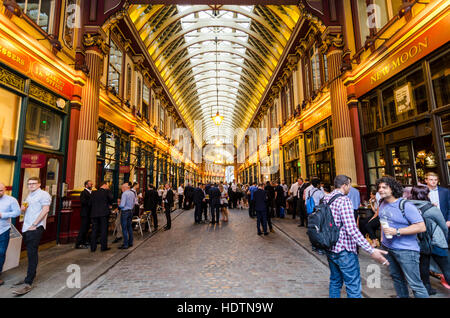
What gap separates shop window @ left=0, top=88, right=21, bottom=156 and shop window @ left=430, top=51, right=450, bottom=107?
9.35 m

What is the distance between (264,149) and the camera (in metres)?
20.8

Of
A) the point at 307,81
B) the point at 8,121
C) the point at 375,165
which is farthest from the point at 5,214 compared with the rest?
the point at 307,81

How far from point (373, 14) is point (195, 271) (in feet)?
28.1

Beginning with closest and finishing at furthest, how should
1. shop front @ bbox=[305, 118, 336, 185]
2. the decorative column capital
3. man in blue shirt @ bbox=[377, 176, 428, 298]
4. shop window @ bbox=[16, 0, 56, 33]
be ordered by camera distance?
1. man in blue shirt @ bbox=[377, 176, 428, 298]
2. shop window @ bbox=[16, 0, 56, 33]
3. the decorative column capital
4. shop front @ bbox=[305, 118, 336, 185]

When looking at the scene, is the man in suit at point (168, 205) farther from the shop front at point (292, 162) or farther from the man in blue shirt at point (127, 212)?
the shop front at point (292, 162)

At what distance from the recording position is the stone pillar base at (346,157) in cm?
726

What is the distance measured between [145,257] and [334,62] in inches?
332

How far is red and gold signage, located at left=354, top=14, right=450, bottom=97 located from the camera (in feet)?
14.9

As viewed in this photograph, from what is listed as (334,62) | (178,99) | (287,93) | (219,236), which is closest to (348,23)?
(334,62)

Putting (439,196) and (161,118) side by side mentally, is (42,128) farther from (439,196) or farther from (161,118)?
(161,118)

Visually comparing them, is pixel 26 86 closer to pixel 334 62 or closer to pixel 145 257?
pixel 145 257

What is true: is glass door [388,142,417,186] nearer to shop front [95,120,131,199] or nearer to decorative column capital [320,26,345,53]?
decorative column capital [320,26,345,53]

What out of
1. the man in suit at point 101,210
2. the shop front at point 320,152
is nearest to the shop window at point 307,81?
the shop front at point 320,152

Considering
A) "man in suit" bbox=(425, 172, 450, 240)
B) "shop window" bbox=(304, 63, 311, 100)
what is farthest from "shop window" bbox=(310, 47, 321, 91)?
→ "man in suit" bbox=(425, 172, 450, 240)
